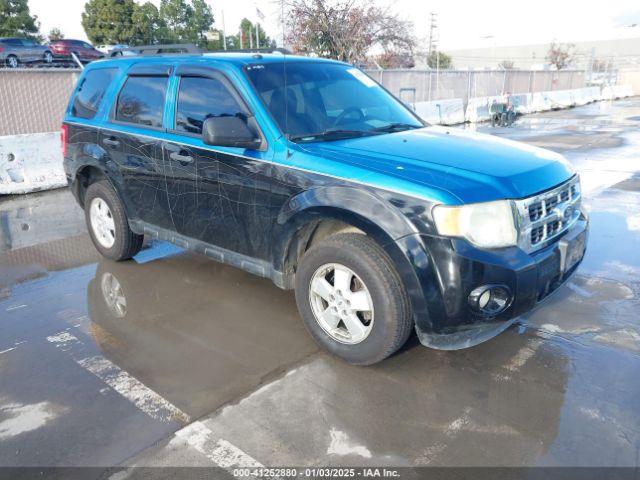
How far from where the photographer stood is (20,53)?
25.8 meters

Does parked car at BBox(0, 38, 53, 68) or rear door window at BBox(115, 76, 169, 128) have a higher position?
parked car at BBox(0, 38, 53, 68)

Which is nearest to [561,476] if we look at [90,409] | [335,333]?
[335,333]

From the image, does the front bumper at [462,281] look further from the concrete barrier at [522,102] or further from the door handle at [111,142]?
the concrete barrier at [522,102]

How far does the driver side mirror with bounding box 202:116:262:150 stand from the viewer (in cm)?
359

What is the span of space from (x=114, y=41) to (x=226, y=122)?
183 feet

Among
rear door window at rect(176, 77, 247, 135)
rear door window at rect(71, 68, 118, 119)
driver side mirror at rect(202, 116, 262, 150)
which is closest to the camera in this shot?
driver side mirror at rect(202, 116, 262, 150)

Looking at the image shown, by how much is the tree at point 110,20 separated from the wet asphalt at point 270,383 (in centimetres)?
5364

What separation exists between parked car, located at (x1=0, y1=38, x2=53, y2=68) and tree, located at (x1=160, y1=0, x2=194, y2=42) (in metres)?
32.7

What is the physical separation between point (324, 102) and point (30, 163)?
22.3ft

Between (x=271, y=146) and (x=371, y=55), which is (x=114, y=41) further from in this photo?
(x=271, y=146)

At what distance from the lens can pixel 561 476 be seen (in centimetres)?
258

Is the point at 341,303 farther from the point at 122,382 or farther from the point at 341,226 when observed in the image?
the point at 122,382

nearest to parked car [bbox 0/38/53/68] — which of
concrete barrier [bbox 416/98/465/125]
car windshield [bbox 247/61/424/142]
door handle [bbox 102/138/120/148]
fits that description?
concrete barrier [bbox 416/98/465/125]

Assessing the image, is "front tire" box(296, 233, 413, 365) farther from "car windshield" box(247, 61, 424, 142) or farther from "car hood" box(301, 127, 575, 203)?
"car windshield" box(247, 61, 424, 142)
